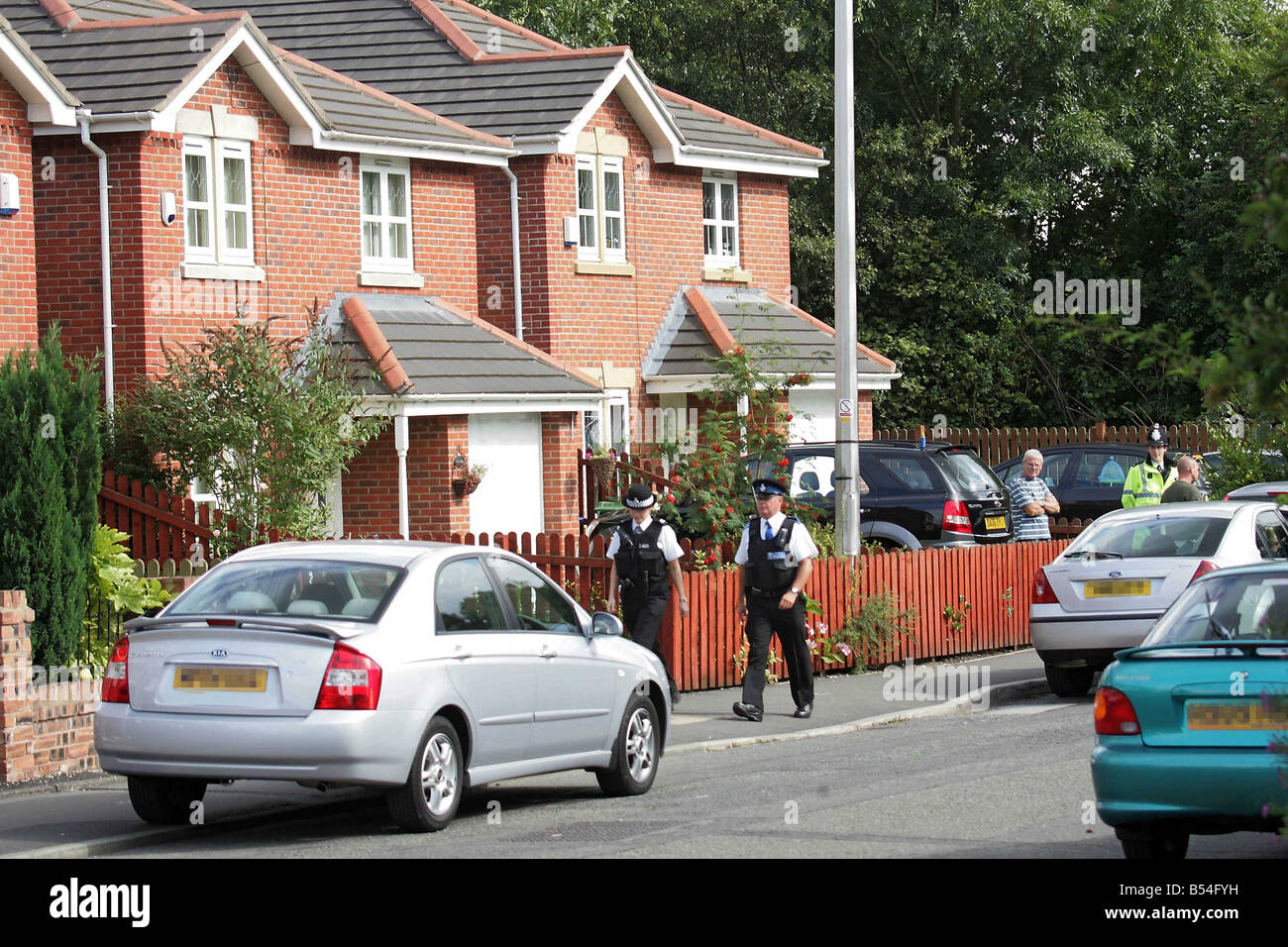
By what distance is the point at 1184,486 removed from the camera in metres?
19.1

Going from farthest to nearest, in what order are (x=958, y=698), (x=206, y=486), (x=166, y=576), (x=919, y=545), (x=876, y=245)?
(x=876, y=245) < (x=919, y=545) < (x=206, y=486) < (x=958, y=698) < (x=166, y=576)

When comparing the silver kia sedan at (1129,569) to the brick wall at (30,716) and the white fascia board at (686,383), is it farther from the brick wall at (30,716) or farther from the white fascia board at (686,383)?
the white fascia board at (686,383)

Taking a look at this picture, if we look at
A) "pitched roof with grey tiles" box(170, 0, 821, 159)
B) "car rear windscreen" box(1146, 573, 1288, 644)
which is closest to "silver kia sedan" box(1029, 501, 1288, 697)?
"car rear windscreen" box(1146, 573, 1288, 644)

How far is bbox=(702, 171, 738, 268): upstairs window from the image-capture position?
98.8 feet

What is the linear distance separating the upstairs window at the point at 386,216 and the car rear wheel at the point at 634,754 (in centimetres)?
1363

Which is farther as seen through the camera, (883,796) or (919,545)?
(919,545)

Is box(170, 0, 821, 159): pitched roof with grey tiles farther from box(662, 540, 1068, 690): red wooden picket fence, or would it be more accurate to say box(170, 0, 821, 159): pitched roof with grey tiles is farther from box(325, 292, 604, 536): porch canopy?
box(662, 540, 1068, 690): red wooden picket fence

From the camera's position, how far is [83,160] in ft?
69.5

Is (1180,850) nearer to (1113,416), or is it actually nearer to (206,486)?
(206,486)

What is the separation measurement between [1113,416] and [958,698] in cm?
2590

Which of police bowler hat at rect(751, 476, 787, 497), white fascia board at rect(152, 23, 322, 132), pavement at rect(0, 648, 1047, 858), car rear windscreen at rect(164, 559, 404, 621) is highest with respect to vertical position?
white fascia board at rect(152, 23, 322, 132)

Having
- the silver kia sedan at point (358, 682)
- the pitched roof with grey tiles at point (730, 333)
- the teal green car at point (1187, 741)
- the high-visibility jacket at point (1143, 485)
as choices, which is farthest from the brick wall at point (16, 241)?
the teal green car at point (1187, 741)

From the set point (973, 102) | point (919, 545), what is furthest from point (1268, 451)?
point (973, 102)

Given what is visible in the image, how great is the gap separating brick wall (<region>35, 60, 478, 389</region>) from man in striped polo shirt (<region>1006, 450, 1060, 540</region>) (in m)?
8.58
